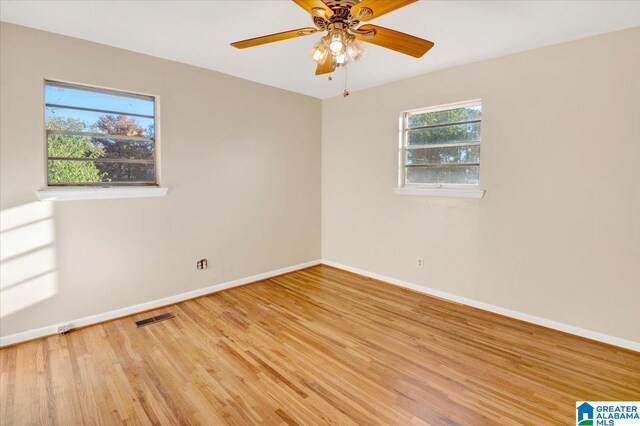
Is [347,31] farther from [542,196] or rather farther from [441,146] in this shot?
[542,196]

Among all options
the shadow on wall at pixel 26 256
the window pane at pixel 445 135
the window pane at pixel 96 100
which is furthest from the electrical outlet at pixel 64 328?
the window pane at pixel 445 135

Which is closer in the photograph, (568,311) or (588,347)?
(588,347)

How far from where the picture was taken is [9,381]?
218cm

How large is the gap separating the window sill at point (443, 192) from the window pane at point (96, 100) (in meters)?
3.02

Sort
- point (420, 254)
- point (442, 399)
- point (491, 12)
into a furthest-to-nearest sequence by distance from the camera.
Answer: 1. point (420, 254)
2. point (491, 12)
3. point (442, 399)

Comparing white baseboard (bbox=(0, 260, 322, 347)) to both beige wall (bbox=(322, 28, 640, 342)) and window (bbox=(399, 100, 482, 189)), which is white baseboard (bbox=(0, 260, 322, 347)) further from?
window (bbox=(399, 100, 482, 189))

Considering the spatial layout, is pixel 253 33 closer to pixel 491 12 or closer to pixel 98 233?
pixel 491 12

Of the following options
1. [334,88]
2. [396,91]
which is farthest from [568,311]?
[334,88]

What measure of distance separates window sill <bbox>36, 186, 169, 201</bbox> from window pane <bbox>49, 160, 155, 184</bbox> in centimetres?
11

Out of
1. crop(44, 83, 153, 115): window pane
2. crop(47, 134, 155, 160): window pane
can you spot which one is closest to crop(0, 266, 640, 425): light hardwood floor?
crop(47, 134, 155, 160): window pane

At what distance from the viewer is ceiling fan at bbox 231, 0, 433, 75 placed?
1.66 metres

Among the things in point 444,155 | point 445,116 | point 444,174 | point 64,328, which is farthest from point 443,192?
point 64,328

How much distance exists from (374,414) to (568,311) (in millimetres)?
2204

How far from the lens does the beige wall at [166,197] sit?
2.64 m
